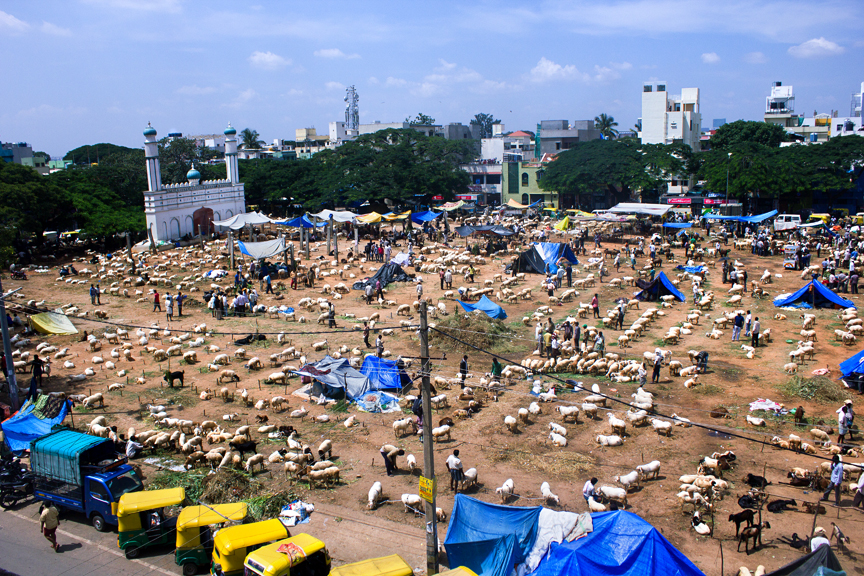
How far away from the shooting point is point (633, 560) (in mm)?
9734

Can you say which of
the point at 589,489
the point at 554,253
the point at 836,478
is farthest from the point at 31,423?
the point at 554,253

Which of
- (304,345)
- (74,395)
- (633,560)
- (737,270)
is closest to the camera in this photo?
(633,560)

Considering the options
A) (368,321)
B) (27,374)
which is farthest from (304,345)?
(27,374)

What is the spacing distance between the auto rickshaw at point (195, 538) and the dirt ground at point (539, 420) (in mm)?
2480

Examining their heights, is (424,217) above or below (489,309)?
above

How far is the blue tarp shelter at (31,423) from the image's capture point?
52.5 feet

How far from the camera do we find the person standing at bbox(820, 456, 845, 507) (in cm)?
1244

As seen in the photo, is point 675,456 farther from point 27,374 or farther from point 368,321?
point 27,374

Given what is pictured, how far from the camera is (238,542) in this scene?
1100cm

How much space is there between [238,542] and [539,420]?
352 inches

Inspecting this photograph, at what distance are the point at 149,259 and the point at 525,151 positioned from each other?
62993mm

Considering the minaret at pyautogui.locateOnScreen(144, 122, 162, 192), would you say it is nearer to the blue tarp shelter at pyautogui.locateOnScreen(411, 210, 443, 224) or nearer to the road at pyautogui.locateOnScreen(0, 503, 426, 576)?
the blue tarp shelter at pyautogui.locateOnScreen(411, 210, 443, 224)

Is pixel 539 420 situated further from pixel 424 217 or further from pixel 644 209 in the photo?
pixel 424 217

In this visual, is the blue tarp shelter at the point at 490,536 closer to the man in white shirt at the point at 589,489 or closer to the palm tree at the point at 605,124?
the man in white shirt at the point at 589,489
